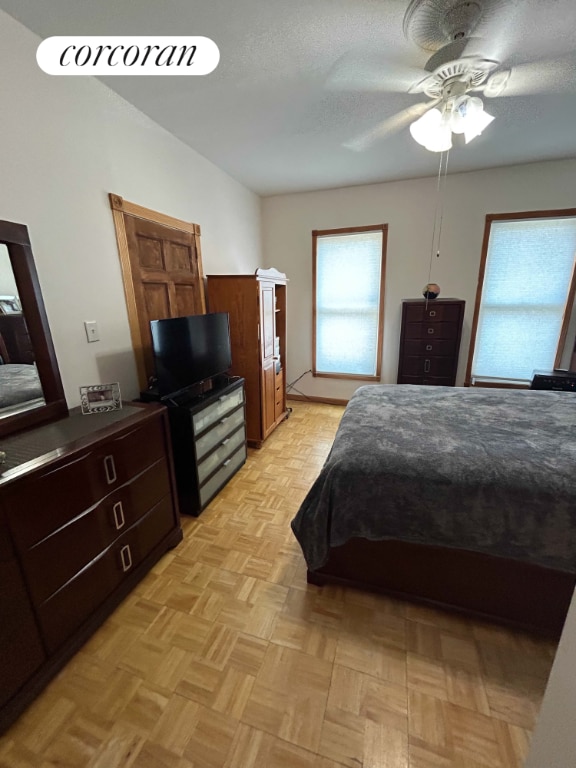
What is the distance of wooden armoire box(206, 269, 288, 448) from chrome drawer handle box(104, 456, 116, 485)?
63.3 inches

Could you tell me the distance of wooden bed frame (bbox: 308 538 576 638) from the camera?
4.07 ft

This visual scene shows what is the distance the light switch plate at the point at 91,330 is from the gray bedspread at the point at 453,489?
58.5 inches

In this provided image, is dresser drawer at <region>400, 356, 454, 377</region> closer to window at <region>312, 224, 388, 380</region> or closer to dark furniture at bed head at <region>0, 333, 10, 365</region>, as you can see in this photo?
window at <region>312, 224, 388, 380</region>

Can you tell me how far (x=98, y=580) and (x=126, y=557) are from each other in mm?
149

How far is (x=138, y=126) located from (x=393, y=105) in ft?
5.36

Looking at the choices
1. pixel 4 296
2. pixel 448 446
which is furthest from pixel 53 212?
pixel 448 446

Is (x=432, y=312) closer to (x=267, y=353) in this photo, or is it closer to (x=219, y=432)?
(x=267, y=353)

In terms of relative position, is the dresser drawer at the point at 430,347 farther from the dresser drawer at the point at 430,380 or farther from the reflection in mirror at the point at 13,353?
the reflection in mirror at the point at 13,353

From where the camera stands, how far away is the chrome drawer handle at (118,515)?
1408mm

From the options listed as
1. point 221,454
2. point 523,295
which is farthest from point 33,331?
point 523,295

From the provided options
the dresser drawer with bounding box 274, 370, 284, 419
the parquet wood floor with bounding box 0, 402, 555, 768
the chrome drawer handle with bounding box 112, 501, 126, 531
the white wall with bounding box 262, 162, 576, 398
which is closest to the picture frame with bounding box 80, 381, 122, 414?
the chrome drawer handle with bounding box 112, 501, 126, 531

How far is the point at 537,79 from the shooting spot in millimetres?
1701

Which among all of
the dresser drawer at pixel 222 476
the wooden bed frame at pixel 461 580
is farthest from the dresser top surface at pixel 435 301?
the wooden bed frame at pixel 461 580

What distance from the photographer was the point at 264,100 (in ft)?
6.09
